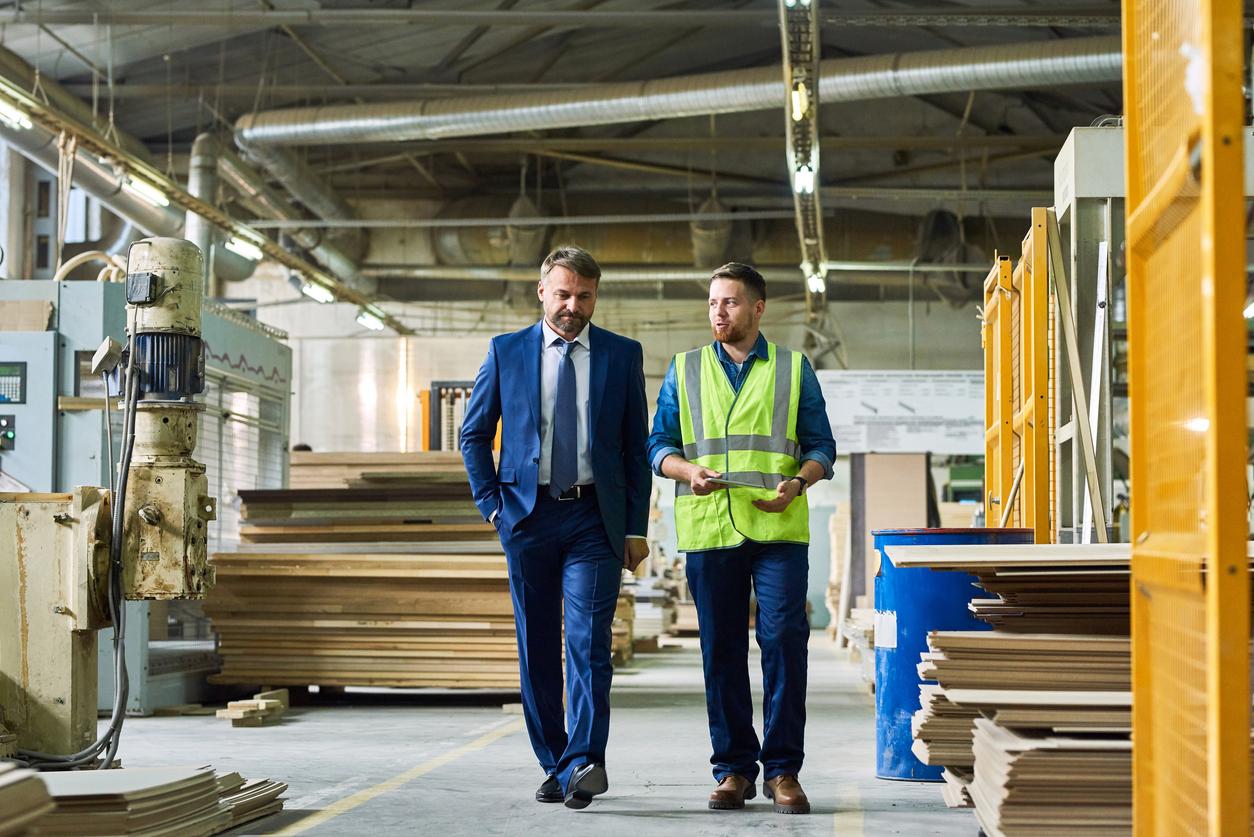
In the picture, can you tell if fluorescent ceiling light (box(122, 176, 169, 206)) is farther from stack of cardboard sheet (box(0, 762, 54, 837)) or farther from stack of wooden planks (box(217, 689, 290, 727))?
stack of cardboard sheet (box(0, 762, 54, 837))

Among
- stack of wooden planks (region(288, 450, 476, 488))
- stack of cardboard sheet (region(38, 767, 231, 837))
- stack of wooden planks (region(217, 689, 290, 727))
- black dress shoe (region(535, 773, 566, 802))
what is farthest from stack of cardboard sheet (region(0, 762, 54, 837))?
stack of wooden planks (region(288, 450, 476, 488))

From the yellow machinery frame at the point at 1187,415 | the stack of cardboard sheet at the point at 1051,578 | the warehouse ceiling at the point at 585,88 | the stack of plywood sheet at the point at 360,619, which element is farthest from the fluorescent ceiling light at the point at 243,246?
the yellow machinery frame at the point at 1187,415

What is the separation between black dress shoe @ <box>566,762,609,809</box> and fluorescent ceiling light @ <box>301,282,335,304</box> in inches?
568

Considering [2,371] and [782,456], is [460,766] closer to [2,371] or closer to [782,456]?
[782,456]

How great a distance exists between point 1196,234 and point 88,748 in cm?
455

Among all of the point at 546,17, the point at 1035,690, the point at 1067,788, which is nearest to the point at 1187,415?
the point at 1067,788

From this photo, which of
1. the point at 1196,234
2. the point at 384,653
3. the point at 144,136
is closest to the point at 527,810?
the point at 1196,234

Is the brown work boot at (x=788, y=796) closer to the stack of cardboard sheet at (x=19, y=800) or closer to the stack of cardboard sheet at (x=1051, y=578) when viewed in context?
the stack of cardboard sheet at (x=1051, y=578)

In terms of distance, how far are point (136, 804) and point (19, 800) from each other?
121 centimetres

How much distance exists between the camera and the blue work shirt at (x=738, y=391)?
514 cm

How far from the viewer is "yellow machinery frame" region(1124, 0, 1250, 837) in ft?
7.48

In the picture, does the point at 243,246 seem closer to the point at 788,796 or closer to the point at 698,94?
the point at 698,94

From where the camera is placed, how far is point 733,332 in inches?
202

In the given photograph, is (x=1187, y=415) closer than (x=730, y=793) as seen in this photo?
Yes
